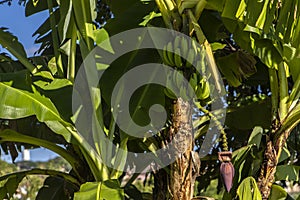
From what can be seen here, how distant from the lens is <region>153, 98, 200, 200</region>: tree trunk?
5.27ft

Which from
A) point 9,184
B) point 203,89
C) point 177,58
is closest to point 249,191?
point 203,89

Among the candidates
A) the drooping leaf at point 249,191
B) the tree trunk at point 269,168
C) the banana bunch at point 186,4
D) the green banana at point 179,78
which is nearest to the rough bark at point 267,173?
the tree trunk at point 269,168

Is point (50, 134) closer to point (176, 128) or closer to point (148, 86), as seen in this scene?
point (148, 86)

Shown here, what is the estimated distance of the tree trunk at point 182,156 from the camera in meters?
1.61

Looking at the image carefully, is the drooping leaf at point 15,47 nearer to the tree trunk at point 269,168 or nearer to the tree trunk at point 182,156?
the tree trunk at point 182,156

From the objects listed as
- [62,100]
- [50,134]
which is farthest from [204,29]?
[50,134]

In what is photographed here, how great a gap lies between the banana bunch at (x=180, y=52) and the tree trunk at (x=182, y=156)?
0.12 m

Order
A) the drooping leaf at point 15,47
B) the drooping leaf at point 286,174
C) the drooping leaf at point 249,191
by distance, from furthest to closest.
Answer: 1. the drooping leaf at point 15,47
2. the drooping leaf at point 286,174
3. the drooping leaf at point 249,191

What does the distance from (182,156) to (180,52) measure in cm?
32

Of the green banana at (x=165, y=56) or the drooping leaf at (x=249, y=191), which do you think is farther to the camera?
the green banana at (x=165, y=56)

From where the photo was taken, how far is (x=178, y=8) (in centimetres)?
166

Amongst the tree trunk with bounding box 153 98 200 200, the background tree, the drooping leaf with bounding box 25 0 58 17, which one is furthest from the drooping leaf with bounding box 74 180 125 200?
the drooping leaf with bounding box 25 0 58 17

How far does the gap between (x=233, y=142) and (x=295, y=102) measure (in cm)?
114

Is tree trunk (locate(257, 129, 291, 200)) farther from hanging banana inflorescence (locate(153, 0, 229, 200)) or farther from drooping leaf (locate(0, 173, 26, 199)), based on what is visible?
drooping leaf (locate(0, 173, 26, 199))
